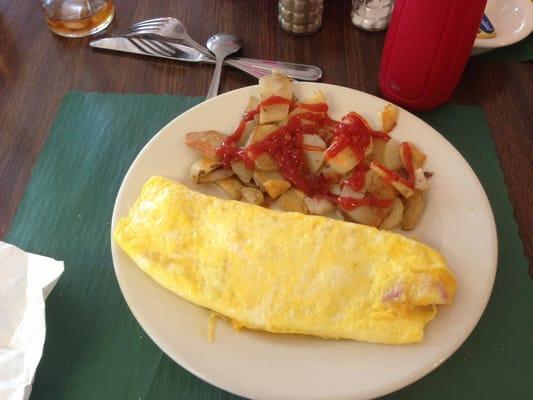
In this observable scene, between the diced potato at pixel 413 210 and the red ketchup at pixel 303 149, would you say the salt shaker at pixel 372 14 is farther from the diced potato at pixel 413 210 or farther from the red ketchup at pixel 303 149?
the diced potato at pixel 413 210

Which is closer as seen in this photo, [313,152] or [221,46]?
[313,152]

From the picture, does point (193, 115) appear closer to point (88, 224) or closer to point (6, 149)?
point (88, 224)

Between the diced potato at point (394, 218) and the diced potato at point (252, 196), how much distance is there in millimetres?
292

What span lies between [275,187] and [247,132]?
192 millimetres

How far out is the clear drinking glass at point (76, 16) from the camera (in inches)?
66.0

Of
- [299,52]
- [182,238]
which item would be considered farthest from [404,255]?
[299,52]

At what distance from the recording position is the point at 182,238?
0.99 meters

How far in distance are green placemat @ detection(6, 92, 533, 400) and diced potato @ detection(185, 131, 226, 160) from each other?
0.29 metres

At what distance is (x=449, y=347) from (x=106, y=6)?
1.59 m

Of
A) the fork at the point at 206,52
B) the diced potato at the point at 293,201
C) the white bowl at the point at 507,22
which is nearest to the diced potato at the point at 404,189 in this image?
the diced potato at the point at 293,201

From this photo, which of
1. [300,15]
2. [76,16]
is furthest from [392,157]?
[76,16]

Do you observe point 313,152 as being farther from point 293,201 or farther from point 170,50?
point 170,50

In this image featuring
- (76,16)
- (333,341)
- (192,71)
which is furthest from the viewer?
(76,16)

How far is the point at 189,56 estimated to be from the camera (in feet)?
5.21
